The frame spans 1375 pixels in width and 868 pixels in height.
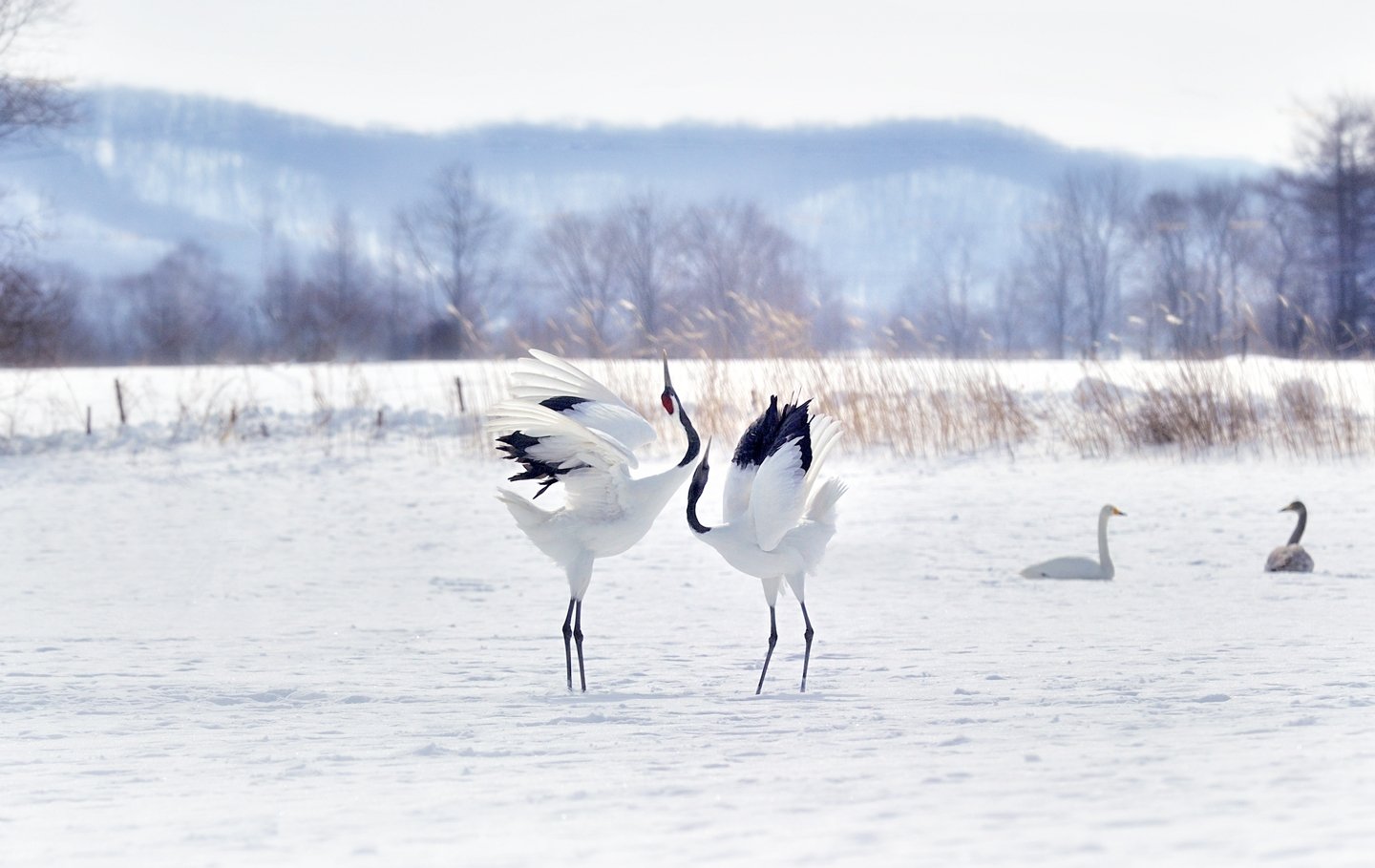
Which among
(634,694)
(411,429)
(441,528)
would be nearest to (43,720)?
(634,694)

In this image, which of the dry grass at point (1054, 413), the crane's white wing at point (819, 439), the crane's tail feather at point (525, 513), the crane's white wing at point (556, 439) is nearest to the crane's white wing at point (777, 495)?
the crane's white wing at point (819, 439)

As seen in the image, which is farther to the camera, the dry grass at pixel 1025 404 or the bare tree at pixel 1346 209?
the bare tree at pixel 1346 209

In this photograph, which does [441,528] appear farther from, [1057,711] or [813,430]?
[1057,711]

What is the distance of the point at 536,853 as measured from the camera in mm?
3373

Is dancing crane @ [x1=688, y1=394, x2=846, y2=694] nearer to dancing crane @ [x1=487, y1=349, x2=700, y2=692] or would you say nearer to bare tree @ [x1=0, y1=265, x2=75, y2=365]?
dancing crane @ [x1=487, y1=349, x2=700, y2=692]

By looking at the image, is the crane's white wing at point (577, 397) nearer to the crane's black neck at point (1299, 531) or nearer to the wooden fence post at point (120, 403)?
the crane's black neck at point (1299, 531)

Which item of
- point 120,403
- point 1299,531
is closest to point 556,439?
point 1299,531

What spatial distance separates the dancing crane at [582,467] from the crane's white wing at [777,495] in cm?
34

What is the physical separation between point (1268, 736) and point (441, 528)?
337 inches

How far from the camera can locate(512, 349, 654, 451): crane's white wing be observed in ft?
19.2

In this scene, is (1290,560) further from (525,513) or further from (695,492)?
(525,513)

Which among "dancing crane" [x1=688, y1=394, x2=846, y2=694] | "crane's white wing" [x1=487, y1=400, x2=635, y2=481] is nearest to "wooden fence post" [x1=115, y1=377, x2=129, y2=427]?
"crane's white wing" [x1=487, y1=400, x2=635, y2=481]

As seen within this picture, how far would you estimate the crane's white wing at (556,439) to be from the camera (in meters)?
5.45

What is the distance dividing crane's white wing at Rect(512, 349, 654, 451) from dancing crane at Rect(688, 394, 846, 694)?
33cm
